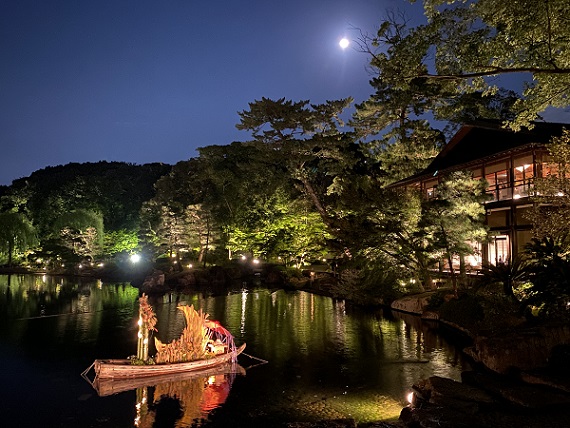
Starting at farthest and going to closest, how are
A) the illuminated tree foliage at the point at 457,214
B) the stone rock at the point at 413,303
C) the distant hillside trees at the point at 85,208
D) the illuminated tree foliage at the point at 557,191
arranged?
the distant hillside trees at the point at 85,208
the stone rock at the point at 413,303
the illuminated tree foliage at the point at 457,214
the illuminated tree foliage at the point at 557,191

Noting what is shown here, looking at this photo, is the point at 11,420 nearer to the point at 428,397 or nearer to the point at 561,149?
the point at 428,397

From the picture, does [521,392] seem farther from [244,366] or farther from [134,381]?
[134,381]

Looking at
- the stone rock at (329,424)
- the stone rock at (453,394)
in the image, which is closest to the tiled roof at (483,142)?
the stone rock at (453,394)

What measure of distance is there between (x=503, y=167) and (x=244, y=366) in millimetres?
19654

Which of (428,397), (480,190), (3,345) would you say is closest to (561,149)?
(480,190)

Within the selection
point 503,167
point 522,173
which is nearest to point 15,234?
point 503,167

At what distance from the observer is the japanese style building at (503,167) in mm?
20047

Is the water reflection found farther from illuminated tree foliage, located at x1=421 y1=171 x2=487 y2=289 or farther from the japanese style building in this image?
the japanese style building

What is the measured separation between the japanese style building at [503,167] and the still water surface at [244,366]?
7903 millimetres

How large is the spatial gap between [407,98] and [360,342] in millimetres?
18893

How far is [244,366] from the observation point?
12328mm

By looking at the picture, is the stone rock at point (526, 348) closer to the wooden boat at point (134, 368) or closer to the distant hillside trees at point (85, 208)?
the wooden boat at point (134, 368)

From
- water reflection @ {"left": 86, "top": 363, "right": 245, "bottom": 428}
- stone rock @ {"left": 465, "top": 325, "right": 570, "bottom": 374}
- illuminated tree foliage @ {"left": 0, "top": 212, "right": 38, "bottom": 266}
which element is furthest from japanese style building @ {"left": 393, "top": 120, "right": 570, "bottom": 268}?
illuminated tree foliage @ {"left": 0, "top": 212, "right": 38, "bottom": 266}

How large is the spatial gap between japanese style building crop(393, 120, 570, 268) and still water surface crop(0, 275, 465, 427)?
790 centimetres
